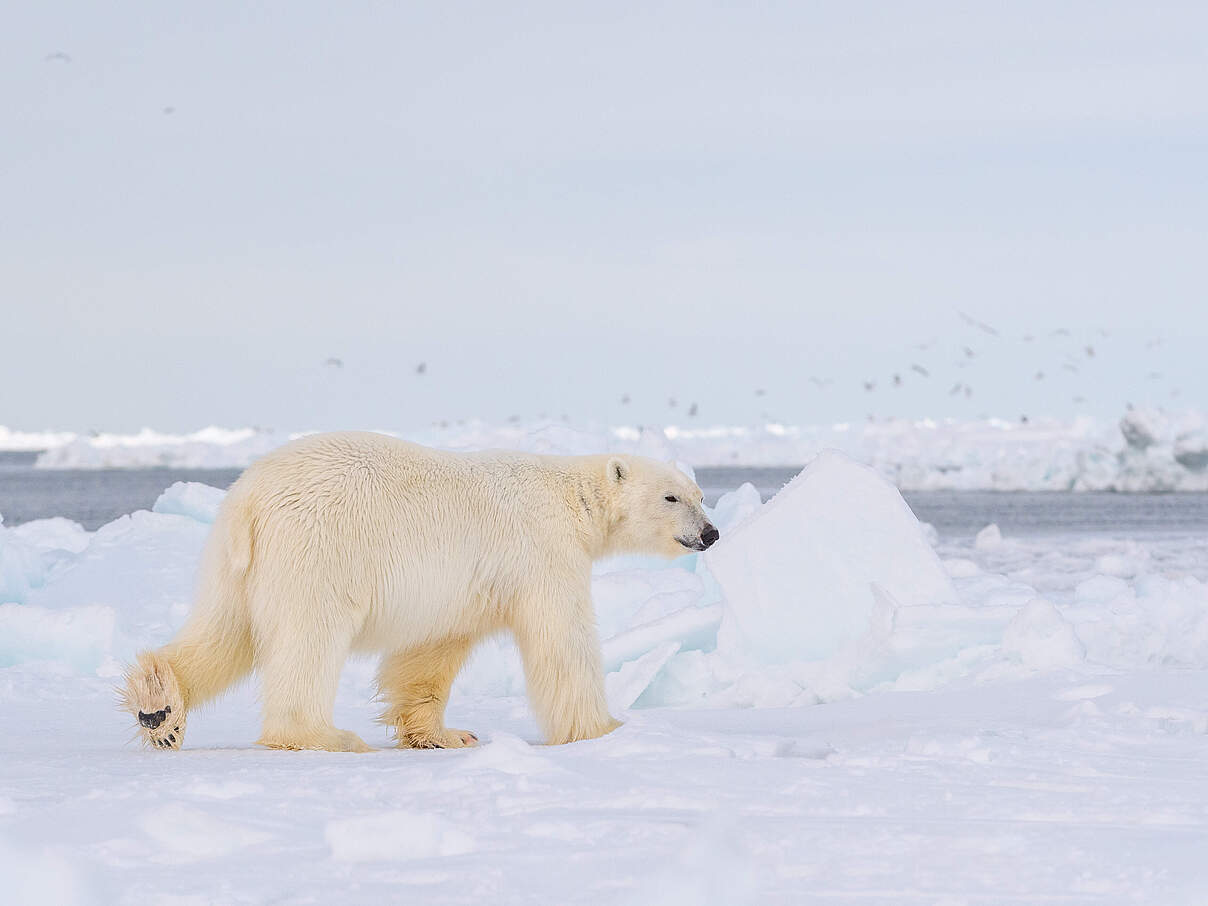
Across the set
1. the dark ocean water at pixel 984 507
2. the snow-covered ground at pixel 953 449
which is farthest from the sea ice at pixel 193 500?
the dark ocean water at pixel 984 507

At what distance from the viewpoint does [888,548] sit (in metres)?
6.98

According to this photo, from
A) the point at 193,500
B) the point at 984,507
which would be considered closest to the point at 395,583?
the point at 193,500

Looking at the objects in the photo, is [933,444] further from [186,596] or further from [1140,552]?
[186,596]

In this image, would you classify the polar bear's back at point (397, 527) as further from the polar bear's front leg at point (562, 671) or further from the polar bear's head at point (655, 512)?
the polar bear's head at point (655, 512)

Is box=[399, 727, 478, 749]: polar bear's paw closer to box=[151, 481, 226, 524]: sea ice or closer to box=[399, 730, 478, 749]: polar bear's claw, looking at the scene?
box=[399, 730, 478, 749]: polar bear's claw

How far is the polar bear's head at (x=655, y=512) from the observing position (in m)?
5.17

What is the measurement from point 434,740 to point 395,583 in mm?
803

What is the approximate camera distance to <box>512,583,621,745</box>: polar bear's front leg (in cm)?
462

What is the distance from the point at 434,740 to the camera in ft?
16.2

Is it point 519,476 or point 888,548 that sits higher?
point 519,476

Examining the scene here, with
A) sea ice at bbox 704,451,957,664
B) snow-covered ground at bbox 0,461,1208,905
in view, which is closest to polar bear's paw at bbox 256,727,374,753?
snow-covered ground at bbox 0,461,1208,905

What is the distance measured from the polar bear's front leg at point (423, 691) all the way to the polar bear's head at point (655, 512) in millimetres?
742

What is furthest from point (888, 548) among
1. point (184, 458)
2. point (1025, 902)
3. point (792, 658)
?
point (184, 458)

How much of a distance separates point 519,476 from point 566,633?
24.5 inches
